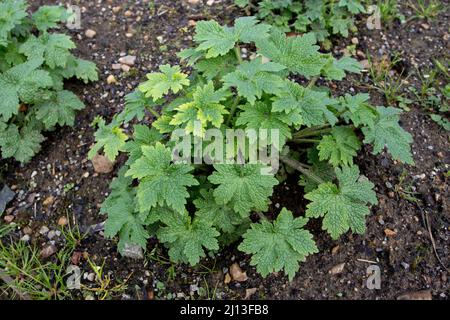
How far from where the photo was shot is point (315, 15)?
159 inches

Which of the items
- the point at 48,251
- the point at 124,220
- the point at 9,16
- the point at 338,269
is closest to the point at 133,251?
the point at 124,220

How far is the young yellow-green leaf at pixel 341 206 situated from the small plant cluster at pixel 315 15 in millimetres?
1622

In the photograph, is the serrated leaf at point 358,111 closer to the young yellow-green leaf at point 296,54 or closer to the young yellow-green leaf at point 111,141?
the young yellow-green leaf at point 296,54

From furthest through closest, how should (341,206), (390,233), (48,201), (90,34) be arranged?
1. (90,34)
2. (48,201)
3. (390,233)
4. (341,206)

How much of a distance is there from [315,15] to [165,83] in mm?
1755

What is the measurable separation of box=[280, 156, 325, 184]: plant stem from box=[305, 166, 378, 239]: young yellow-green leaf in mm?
228

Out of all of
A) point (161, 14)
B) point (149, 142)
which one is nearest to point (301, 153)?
point (149, 142)

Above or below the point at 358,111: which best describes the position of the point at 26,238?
below

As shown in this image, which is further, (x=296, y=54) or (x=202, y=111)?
(x=296, y=54)

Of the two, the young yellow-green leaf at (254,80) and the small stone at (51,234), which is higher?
the young yellow-green leaf at (254,80)

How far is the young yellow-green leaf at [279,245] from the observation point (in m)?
2.79

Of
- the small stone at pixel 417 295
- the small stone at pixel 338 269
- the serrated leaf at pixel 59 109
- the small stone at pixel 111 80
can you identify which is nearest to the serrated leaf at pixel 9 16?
the serrated leaf at pixel 59 109

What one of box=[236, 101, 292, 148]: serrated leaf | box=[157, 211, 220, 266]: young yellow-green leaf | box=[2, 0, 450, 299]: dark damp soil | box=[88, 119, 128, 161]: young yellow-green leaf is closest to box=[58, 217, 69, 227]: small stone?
box=[2, 0, 450, 299]: dark damp soil

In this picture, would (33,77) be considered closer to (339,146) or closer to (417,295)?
(339,146)
